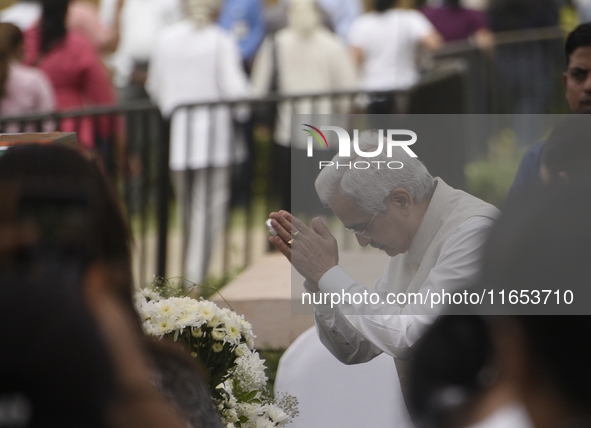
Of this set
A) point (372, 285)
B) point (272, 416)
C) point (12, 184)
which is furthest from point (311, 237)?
point (12, 184)

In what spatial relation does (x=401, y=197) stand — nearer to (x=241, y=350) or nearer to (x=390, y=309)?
(x=390, y=309)

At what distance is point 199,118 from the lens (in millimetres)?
5852

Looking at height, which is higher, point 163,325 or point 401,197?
point 401,197

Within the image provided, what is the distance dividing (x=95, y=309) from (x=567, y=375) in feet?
1.87

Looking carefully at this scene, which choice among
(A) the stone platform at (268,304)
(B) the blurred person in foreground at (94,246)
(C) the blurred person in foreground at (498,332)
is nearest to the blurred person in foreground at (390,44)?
(A) the stone platform at (268,304)

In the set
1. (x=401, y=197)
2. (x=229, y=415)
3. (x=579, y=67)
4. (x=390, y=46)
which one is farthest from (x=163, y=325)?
(x=390, y=46)

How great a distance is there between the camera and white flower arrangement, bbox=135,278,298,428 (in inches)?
94.7

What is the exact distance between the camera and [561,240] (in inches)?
42.0

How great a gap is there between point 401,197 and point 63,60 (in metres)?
4.00

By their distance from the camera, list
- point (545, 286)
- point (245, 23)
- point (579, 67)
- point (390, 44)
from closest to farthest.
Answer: point (545, 286) → point (579, 67) → point (390, 44) → point (245, 23)

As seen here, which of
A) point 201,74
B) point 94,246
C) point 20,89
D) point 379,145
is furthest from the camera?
point 201,74

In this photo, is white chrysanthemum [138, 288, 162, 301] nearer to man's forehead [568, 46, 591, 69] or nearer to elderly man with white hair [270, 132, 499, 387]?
elderly man with white hair [270, 132, 499, 387]

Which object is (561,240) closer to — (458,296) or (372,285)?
(458,296)

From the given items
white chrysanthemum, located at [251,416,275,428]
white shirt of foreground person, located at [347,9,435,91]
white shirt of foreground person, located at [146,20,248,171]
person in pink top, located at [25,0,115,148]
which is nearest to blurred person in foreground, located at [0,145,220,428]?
white chrysanthemum, located at [251,416,275,428]
